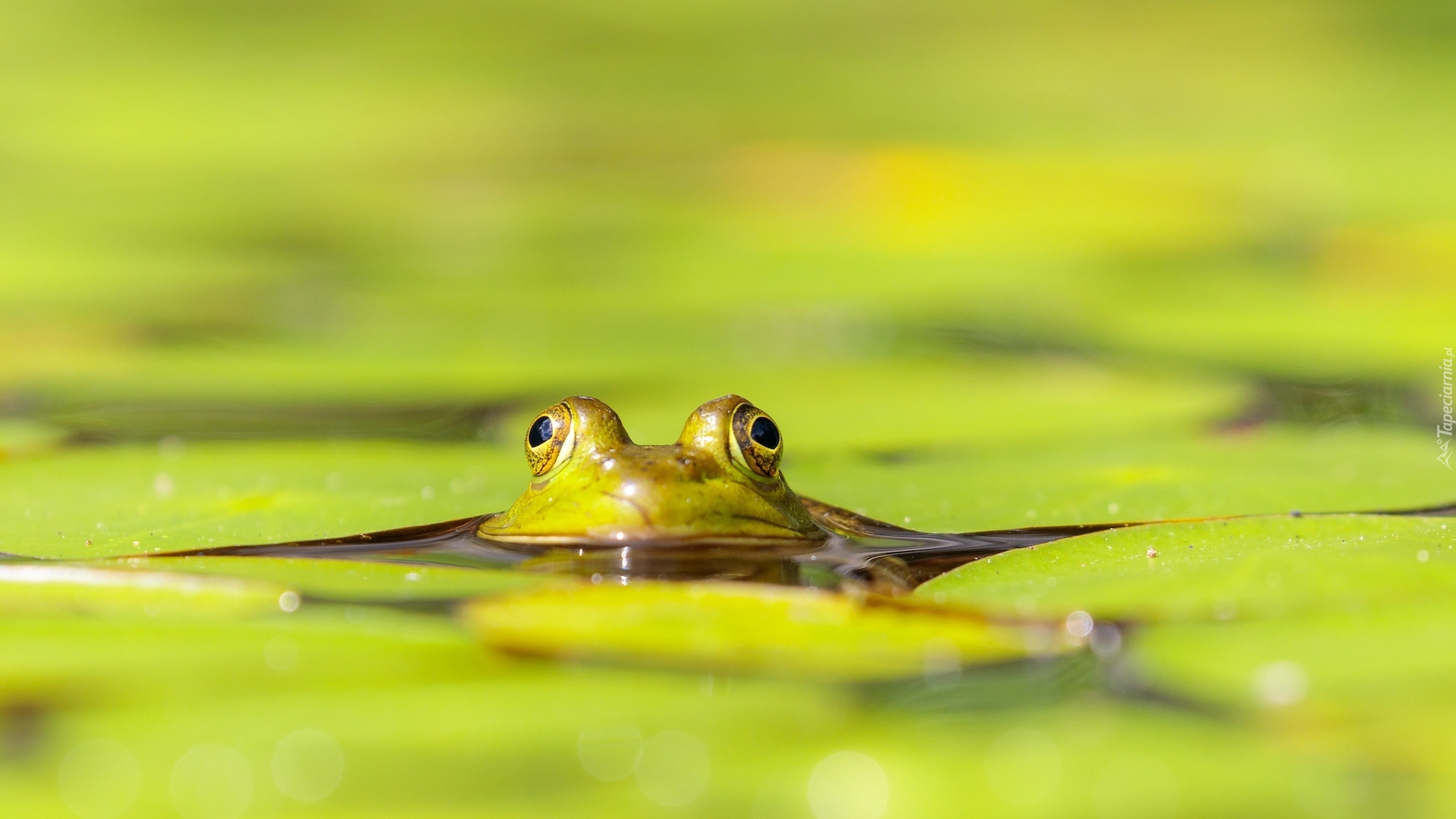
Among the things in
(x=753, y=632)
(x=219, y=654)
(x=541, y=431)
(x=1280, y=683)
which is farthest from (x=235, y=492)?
(x=1280, y=683)

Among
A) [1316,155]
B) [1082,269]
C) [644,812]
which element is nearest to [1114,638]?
[644,812]

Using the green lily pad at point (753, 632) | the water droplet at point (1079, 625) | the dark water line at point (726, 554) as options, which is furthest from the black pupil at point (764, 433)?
the water droplet at point (1079, 625)

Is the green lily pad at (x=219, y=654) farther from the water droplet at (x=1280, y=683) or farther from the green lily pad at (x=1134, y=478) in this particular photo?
the green lily pad at (x=1134, y=478)

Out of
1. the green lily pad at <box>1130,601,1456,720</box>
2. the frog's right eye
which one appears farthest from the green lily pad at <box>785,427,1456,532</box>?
the green lily pad at <box>1130,601,1456,720</box>

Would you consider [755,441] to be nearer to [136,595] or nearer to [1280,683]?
[136,595]

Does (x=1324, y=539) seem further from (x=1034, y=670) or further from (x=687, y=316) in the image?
(x=687, y=316)
